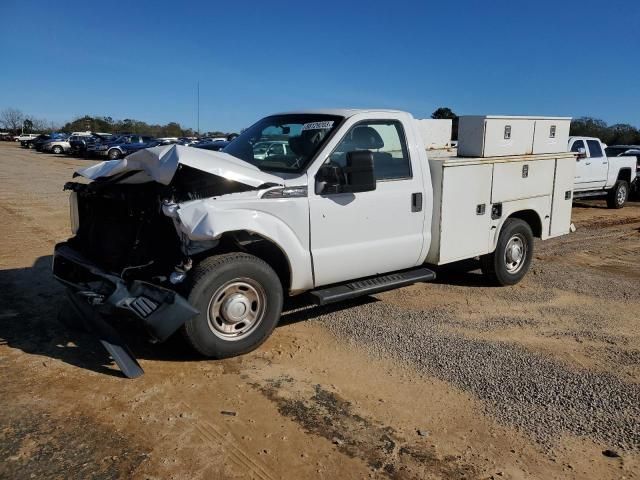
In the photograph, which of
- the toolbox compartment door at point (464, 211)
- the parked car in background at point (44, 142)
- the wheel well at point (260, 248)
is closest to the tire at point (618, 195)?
the toolbox compartment door at point (464, 211)

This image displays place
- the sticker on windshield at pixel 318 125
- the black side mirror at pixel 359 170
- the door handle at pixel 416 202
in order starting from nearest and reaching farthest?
1. the black side mirror at pixel 359 170
2. the sticker on windshield at pixel 318 125
3. the door handle at pixel 416 202

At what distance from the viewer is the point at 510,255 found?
7008 mm

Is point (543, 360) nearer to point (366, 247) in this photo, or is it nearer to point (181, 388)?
point (366, 247)

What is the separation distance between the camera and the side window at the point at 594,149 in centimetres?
1528

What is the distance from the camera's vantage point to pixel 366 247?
530 centimetres

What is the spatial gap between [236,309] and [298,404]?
989 mm

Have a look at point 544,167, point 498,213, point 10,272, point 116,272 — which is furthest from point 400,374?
point 10,272

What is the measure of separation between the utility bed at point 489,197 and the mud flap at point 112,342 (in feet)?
10.5

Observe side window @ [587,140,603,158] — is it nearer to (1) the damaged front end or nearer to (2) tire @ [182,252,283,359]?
(2) tire @ [182,252,283,359]

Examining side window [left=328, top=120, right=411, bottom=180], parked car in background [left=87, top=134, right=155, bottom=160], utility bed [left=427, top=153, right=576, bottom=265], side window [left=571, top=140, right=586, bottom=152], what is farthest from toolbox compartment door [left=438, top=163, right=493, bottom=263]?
parked car in background [left=87, top=134, right=155, bottom=160]

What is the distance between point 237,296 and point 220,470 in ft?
5.34

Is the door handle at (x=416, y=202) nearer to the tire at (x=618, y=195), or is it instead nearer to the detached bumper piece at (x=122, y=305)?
the detached bumper piece at (x=122, y=305)

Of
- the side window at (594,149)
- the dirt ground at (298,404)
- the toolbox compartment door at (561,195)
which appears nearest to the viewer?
the dirt ground at (298,404)

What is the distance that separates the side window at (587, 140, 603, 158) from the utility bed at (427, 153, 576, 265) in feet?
28.8
